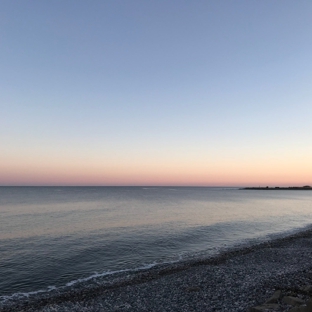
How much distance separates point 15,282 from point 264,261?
24.7 meters

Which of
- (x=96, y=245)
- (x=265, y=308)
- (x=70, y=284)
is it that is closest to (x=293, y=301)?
(x=265, y=308)

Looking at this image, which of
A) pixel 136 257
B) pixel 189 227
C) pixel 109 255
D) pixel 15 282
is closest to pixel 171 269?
pixel 136 257

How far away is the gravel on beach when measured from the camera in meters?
16.1

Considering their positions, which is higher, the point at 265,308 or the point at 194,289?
the point at 265,308

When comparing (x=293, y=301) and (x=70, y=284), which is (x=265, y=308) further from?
(x=70, y=284)

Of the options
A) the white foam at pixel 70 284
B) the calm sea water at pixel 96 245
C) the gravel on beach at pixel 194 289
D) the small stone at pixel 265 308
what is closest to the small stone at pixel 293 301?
the gravel on beach at pixel 194 289

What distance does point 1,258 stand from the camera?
28.3m

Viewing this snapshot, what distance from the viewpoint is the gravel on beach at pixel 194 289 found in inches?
634

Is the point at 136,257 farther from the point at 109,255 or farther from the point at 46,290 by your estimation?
the point at 46,290

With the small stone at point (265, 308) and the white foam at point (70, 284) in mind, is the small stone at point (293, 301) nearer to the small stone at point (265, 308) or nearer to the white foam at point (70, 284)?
the small stone at point (265, 308)

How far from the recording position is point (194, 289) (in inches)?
740

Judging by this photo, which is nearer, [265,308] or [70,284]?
[265,308]

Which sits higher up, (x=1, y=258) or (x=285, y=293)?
(x=285, y=293)

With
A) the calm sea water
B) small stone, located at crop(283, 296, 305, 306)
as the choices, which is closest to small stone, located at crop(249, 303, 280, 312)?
small stone, located at crop(283, 296, 305, 306)
